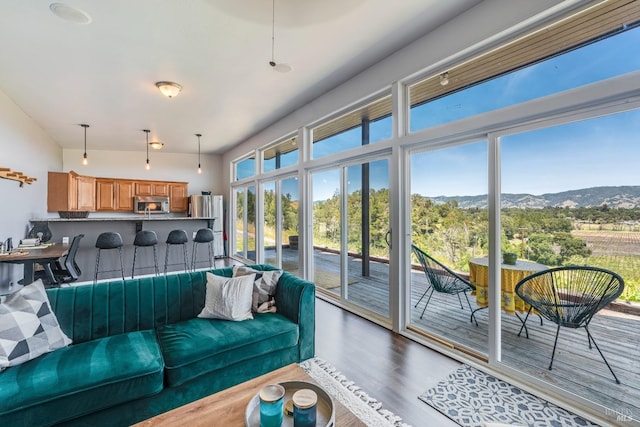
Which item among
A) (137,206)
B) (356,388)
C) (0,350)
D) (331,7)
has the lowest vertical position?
(356,388)

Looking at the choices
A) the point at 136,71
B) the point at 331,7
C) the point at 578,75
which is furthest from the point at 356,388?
the point at 136,71

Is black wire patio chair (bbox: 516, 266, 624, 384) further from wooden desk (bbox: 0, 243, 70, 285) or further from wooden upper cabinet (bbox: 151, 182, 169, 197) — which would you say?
wooden upper cabinet (bbox: 151, 182, 169, 197)

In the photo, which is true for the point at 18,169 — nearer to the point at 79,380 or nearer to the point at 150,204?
the point at 150,204

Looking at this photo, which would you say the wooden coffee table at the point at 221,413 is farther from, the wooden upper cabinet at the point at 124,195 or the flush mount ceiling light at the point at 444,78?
the wooden upper cabinet at the point at 124,195

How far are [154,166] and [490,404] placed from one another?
9097 millimetres

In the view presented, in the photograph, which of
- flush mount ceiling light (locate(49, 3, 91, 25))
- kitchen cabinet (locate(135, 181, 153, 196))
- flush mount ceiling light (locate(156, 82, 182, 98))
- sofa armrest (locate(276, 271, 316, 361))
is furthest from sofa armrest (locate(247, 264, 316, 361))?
kitchen cabinet (locate(135, 181, 153, 196))

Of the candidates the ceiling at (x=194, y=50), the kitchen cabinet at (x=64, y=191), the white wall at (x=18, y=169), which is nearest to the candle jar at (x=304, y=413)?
the ceiling at (x=194, y=50)

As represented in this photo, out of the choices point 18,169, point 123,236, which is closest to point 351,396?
→ point 123,236

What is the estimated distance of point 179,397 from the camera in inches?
74.5

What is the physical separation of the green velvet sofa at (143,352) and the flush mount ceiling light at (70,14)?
89.7 inches

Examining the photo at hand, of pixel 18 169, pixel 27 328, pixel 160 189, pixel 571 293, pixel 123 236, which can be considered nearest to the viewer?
pixel 27 328

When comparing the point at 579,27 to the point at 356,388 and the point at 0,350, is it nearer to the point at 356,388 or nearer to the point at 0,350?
the point at 356,388

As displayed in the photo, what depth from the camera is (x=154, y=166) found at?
828 cm

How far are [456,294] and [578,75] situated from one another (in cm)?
216
